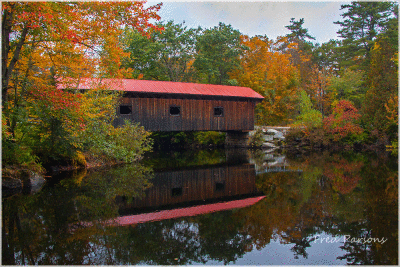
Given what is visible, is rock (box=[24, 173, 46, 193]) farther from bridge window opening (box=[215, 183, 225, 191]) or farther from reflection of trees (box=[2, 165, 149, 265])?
bridge window opening (box=[215, 183, 225, 191])

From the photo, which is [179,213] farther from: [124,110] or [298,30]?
[298,30]

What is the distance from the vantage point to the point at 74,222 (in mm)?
4824

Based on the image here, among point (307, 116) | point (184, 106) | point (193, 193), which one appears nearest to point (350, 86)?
point (307, 116)

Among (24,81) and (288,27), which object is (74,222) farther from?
(288,27)

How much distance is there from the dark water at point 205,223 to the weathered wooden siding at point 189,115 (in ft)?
30.8

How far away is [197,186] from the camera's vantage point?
7902 millimetres

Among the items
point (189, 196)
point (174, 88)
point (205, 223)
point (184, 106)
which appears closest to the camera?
point (205, 223)

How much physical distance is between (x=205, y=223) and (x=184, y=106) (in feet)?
46.1

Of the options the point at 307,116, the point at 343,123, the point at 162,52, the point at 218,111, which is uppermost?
the point at 162,52

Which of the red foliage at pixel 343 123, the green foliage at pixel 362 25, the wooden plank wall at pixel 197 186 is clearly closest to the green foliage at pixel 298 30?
the green foliage at pixel 362 25

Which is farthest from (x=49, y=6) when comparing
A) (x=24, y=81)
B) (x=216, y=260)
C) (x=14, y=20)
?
(x=216, y=260)

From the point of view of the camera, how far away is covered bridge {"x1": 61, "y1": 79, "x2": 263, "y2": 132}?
1694 centimetres

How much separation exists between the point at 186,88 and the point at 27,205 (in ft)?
45.4

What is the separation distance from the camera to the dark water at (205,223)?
11.8ft
